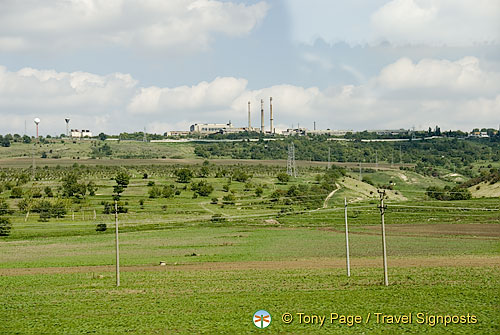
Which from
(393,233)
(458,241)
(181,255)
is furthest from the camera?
(393,233)

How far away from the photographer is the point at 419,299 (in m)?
33.6

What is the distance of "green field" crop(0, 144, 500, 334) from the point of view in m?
31.0

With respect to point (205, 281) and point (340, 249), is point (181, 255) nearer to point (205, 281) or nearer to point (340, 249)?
point (340, 249)

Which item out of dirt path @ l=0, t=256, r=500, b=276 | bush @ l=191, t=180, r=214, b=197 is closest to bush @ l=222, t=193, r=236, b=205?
bush @ l=191, t=180, r=214, b=197

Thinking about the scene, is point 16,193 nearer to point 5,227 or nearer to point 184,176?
point 5,227

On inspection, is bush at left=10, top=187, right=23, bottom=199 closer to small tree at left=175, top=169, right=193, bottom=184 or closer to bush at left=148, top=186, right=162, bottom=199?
bush at left=148, top=186, right=162, bottom=199

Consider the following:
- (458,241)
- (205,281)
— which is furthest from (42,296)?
(458,241)

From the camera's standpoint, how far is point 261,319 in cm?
2953

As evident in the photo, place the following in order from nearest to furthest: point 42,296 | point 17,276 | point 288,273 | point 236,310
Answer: point 236,310, point 42,296, point 288,273, point 17,276

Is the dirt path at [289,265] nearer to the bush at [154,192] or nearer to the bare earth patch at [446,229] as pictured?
the bare earth patch at [446,229]

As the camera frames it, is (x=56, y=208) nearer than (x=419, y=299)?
No

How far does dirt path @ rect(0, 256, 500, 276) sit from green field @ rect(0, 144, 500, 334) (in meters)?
0.17

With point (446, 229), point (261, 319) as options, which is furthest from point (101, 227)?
point (261, 319)

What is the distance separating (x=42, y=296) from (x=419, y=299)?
23.3m
